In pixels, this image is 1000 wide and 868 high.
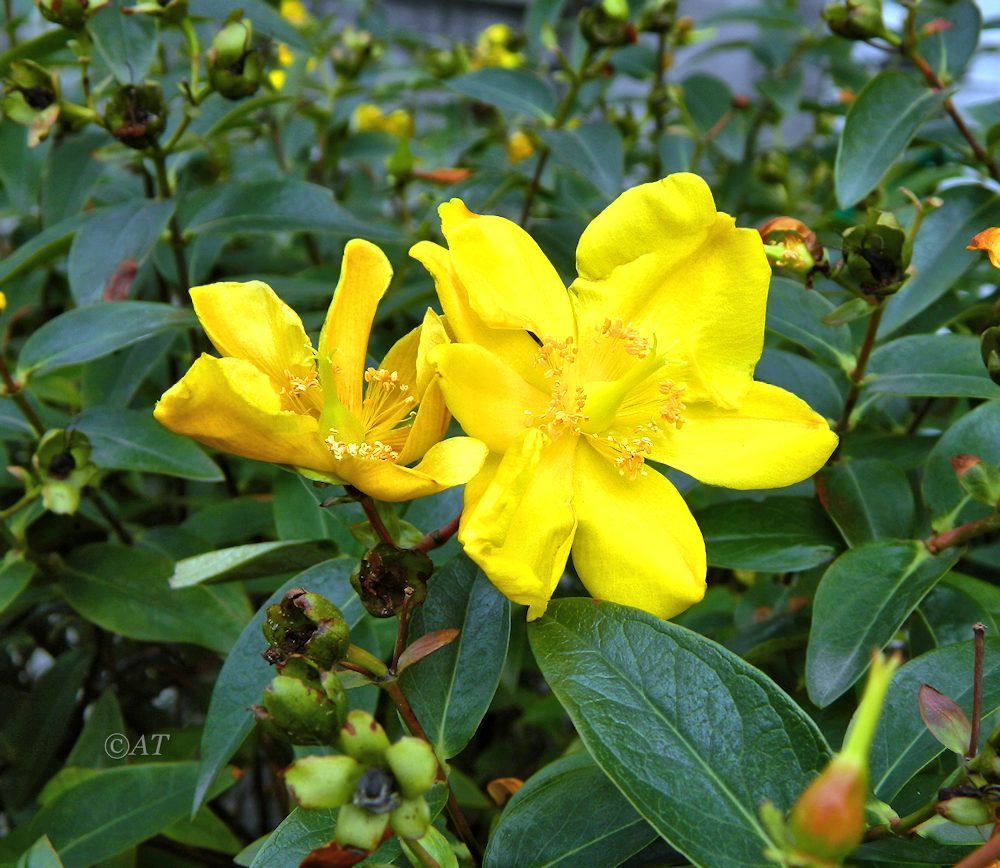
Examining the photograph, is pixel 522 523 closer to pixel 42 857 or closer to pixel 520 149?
pixel 42 857

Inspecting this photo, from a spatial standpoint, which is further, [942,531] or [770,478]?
[942,531]

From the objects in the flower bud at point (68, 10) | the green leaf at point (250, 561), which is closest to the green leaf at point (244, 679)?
the green leaf at point (250, 561)

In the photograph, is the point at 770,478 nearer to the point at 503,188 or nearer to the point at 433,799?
the point at 433,799

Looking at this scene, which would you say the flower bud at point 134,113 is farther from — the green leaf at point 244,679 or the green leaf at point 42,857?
the green leaf at point 42,857

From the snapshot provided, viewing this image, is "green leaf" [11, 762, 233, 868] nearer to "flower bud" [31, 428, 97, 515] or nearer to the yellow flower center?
"flower bud" [31, 428, 97, 515]

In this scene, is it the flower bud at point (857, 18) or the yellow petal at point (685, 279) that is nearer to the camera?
the yellow petal at point (685, 279)

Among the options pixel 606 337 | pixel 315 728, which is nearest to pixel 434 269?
pixel 606 337

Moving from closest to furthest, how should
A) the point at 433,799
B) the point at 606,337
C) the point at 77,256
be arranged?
the point at 433,799, the point at 606,337, the point at 77,256

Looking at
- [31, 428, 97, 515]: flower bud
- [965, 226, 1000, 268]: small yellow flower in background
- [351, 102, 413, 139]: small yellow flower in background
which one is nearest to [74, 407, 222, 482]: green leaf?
[31, 428, 97, 515]: flower bud
